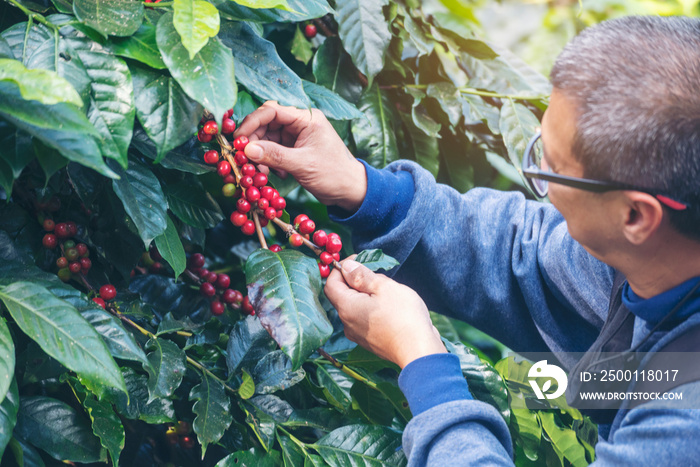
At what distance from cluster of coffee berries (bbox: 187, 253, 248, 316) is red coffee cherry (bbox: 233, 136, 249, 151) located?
235 millimetres

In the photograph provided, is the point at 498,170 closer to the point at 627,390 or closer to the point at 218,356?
the point at 627,390

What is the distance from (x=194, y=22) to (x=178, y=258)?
31 centimetres

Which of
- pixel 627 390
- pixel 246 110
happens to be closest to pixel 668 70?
pixel 627 390

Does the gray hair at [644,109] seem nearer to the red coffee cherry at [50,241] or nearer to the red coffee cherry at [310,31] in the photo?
the red coffee cherry at [310,31]

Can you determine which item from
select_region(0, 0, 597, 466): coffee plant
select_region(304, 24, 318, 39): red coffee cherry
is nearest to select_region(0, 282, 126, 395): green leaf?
select_region(0, 0, 597, 466): coffee plant

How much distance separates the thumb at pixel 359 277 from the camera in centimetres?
90

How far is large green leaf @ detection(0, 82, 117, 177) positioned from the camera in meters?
0.58

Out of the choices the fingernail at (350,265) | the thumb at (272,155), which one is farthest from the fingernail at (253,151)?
the fingernail at (350,265)

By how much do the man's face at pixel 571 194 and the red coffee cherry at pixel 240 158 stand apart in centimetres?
42

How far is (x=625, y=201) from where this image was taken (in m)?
0.75

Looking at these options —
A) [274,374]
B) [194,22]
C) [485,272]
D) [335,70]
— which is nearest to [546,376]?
[485,272]

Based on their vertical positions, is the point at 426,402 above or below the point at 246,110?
below

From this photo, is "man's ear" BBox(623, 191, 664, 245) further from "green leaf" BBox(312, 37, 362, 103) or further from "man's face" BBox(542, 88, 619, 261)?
"green leaf" BBox(312, 37, 362, 103)

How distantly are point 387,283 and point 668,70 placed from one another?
468 mm
